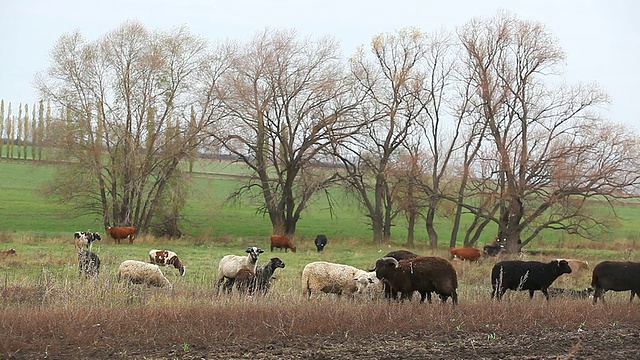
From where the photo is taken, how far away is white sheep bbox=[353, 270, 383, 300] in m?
15.3

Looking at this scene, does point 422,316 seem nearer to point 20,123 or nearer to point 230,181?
point 230,181

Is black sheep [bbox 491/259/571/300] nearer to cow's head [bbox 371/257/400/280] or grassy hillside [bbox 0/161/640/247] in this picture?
cow's head [bbox 371/257/400/280]

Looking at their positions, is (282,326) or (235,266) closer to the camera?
(282,326)

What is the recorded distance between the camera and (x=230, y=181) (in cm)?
6594

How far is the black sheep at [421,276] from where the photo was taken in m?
14.5

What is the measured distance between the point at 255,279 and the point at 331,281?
1.69 meters

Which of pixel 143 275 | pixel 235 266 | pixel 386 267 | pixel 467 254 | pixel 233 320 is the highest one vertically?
pixel 386 267

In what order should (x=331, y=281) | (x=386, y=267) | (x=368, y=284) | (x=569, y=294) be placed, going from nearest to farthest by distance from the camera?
(x=386, y=267)
(x=368, y=284)
(x=331, y=281)
(x=569, y=294)

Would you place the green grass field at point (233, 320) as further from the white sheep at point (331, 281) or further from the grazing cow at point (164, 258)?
the grazing cow at point (164, 258)

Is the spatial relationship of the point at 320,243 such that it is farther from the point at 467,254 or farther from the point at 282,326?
the point at 282,326

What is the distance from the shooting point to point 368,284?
50.7 ft

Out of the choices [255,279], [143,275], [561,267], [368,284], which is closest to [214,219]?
[143,275]

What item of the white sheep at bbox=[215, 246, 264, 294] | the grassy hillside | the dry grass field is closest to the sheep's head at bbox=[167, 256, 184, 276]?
the white sheep at bbox=[215, 246, 264, 294]

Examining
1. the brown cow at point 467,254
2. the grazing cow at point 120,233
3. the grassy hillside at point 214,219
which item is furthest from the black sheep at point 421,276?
the grassy hillside at point 214,219
